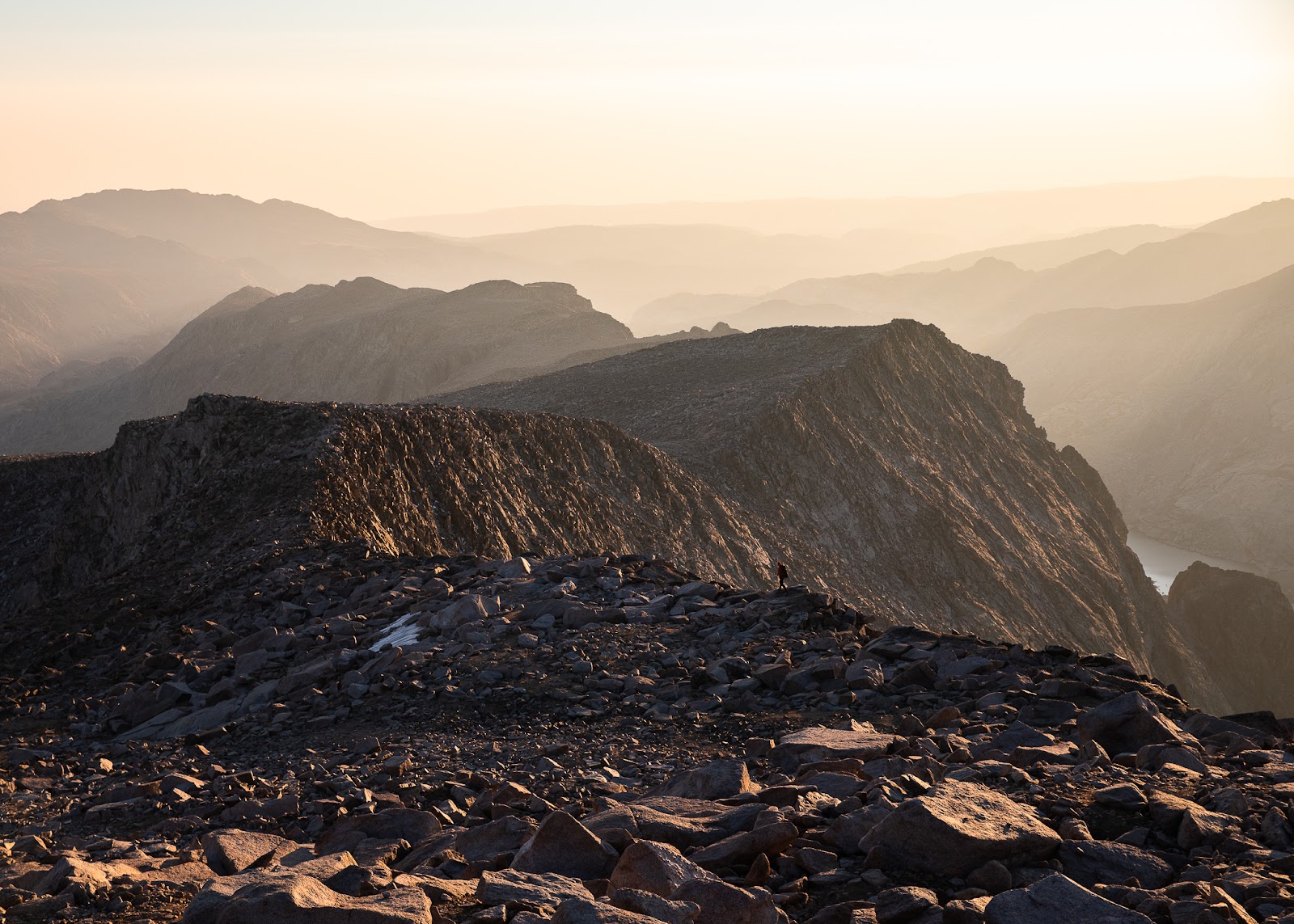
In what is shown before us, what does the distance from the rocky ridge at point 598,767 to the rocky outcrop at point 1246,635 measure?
5310cm

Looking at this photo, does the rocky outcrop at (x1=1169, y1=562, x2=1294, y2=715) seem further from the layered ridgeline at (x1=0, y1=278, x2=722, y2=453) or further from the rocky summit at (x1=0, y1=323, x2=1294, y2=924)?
the rocky summit at (x1=0, y1=323, x2=1294, y2=924)

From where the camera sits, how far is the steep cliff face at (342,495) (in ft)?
62.2

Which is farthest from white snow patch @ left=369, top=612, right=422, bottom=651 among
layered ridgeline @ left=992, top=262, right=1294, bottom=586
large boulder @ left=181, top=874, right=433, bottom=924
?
layered ridgeline @ left=992, top=262, right=1294, bottom=586

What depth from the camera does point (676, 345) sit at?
54.0m

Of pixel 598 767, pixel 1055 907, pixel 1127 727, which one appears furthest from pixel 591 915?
pixel 1127 727

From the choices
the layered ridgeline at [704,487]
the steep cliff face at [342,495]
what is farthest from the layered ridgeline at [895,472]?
the steep cliff face at [342,495]

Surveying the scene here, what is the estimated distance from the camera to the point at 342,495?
19547 millimetres

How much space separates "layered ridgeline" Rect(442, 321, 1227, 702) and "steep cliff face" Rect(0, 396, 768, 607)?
217 inches

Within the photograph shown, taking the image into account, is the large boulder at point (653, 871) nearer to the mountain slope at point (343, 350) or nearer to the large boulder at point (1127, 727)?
the large boulder at point (1127, 727)

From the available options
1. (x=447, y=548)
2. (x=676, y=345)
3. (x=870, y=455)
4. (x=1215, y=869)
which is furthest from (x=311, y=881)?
(x=676, y=345)

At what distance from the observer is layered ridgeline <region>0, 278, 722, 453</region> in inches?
3046

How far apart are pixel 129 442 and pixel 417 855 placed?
81.6 ft

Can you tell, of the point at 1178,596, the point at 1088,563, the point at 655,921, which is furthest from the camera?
the point at 1178,596

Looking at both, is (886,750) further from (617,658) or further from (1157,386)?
(1157,386)
